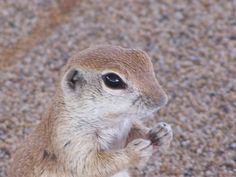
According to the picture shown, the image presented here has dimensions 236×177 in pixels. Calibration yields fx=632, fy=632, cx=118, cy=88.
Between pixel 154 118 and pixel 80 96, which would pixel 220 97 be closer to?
pixel 154 118

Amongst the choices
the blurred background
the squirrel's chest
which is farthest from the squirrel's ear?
the blurred background

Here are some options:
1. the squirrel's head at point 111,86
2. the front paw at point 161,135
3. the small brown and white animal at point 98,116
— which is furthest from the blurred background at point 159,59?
the squirrel's head at point 111,86

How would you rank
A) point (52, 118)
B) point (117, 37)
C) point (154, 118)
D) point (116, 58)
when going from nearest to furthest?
point (116, 58) → point (52, 118) → point (154, 118) → point (117, 37)

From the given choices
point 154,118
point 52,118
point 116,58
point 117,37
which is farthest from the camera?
point 117,37

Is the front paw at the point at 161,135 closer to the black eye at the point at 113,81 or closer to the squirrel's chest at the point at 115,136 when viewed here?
the squirrel's chest at the point at 115,136

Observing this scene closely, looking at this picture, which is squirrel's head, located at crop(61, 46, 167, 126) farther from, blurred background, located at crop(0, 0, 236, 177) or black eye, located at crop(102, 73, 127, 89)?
blurred background, located at crop(0, 0, 236, 177)

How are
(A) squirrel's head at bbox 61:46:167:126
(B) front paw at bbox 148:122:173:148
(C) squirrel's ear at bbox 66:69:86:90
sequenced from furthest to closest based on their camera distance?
(B) front paw at bbox 148:122:173:148
(C) squirrel's ear at bbox 66:69:86:90
(A) squirrel's head at bbox 61:46:167:126

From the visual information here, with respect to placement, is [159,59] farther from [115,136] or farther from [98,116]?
[98,116]

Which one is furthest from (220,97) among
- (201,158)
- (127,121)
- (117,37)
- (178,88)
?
(127,121)
